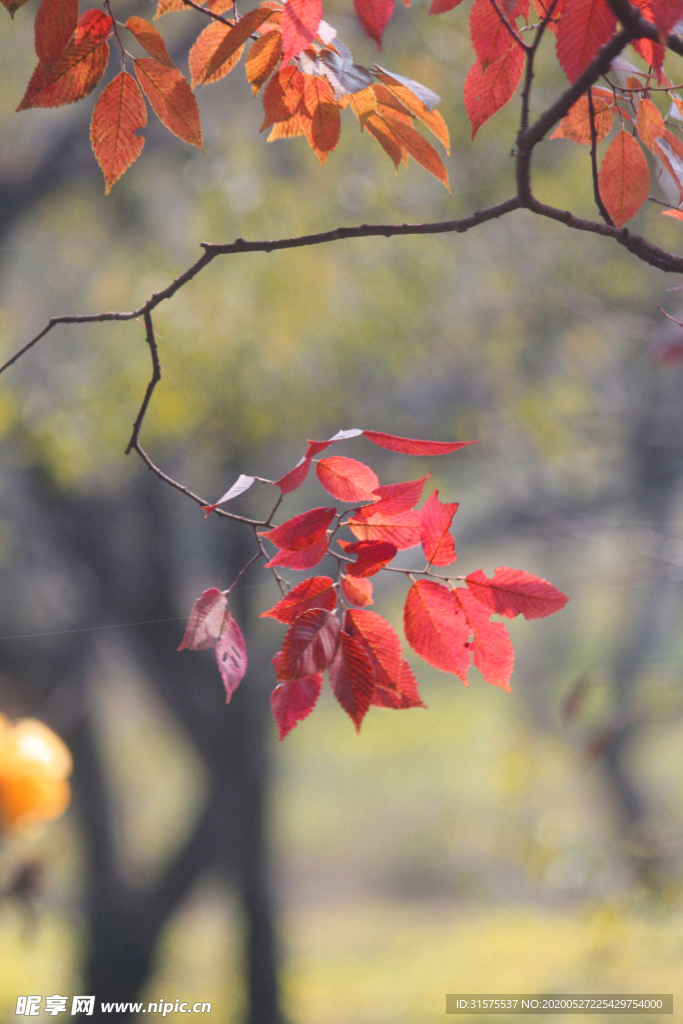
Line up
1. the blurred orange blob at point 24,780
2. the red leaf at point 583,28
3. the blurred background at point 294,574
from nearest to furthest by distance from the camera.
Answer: the red leaf at point 583,28 < the blurred orange blob at point 24,780 < the blurred background at point 294,574

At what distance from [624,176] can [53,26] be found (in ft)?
0.55

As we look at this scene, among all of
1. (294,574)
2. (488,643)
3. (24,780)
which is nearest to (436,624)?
(488,643)

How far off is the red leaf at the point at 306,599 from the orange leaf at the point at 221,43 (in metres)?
0.14

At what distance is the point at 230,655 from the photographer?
0.20 meters

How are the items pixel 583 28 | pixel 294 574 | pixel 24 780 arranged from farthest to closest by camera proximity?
pixel 294 574, pixel 24 780, pixel 583 28

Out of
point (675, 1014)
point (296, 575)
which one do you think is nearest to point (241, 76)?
point (296, 575)

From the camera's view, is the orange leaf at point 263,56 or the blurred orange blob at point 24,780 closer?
the orange leaf at point 263,56

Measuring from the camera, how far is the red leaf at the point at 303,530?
181mm

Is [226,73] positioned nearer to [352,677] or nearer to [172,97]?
[172,97]

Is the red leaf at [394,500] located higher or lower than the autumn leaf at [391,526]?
higher

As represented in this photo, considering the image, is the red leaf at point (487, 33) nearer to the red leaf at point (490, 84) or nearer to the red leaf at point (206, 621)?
the red leaf at point (490, 84)

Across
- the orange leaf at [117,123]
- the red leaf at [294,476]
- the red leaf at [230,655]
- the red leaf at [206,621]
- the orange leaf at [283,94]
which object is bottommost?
the red leaf at [230,655]

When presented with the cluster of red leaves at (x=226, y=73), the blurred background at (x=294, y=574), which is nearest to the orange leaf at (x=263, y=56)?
the cluster of red leaves at (x=226, y=73)

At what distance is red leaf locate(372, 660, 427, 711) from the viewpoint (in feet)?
0.62
